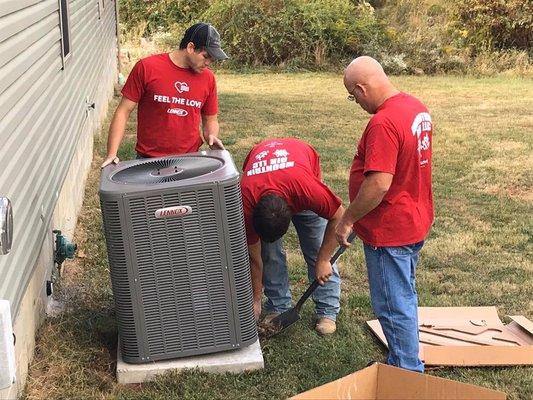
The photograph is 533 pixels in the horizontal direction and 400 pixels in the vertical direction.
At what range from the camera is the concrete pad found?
3.86 metres

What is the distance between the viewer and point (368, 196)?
11.2ft

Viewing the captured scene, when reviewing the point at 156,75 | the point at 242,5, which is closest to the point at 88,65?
the point at 156,75

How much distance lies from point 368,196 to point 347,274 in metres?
2.28

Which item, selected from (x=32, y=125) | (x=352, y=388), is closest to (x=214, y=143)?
(x=32, y=125)

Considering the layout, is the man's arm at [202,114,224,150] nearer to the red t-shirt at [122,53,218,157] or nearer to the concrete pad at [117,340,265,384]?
the red t-shirt at [122,53,218,157]

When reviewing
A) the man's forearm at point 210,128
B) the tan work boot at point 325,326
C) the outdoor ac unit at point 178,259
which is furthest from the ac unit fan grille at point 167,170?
the tan work boot at point 325,326

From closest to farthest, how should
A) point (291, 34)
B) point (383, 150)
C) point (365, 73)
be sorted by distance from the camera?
point (383, 150) → point (365, 73) → point (291, 34)

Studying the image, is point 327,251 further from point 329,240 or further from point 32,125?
point 32,125

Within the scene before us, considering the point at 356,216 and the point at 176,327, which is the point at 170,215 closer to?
the point at 176,327

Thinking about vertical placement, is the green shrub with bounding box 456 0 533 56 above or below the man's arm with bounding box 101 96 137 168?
below

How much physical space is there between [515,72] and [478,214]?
12241 millimetres

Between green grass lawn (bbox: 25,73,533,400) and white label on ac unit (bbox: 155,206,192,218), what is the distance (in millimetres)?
820

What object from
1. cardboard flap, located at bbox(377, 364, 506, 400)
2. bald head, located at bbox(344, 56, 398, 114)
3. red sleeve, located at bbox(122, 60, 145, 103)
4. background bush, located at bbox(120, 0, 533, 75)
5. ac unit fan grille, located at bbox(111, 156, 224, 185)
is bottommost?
background bush, located at bbox(120, 0, 533, 75)

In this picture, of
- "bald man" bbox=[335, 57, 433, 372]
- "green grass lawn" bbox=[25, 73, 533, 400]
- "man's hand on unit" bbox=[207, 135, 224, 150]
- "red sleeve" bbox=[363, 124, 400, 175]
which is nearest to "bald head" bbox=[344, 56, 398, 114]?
"bald man" bbox=[335, 57, 433, 372]
